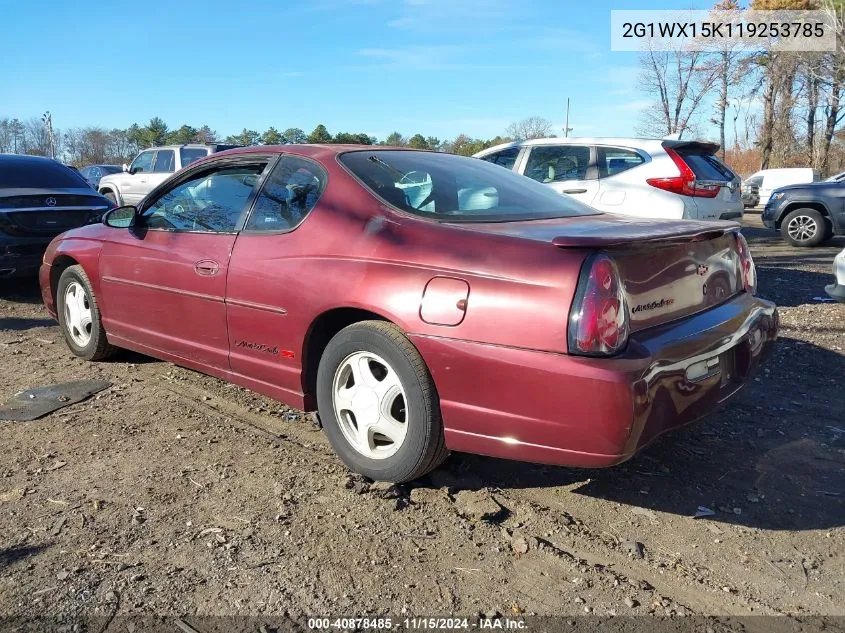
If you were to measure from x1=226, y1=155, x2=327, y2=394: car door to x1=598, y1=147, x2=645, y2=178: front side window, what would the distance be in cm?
504

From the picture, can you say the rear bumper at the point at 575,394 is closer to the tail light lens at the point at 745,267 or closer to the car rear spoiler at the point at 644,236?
the car rear spoiler at the point at 644,236

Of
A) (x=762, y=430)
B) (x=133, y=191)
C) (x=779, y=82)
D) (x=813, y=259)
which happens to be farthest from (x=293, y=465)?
(x=779, y=82)

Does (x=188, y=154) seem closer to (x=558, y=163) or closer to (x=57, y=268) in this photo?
(x=558, y=163)

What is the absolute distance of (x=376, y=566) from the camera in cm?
250

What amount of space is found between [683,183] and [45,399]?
20.4ft

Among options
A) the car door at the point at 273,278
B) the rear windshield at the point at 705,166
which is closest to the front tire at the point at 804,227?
the rear windshield at the point at 705,166

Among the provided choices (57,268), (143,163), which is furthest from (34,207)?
(143,163)

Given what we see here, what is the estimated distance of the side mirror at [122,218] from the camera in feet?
14.6

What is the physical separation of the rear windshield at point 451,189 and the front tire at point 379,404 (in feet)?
2.15

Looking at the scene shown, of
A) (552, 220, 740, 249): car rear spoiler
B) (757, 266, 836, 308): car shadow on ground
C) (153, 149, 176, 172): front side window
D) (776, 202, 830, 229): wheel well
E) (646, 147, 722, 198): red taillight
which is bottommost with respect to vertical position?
(757, 266, 836, 308): car shadow on ground

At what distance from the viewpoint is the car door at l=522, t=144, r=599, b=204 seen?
780cm

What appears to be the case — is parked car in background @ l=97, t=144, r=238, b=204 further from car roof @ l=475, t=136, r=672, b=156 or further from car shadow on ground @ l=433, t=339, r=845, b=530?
car shadow on ground @ l=433, t=339, r=845, b=530

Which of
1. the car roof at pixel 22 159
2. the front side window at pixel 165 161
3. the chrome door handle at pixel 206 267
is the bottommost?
the chrome door handle at pixel 206 267

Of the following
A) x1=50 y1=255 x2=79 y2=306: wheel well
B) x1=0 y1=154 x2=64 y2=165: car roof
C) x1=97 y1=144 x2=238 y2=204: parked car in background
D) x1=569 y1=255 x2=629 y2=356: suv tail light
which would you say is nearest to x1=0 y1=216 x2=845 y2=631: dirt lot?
x1=569 y1=255 x2=629 y2=356: suv tail light
